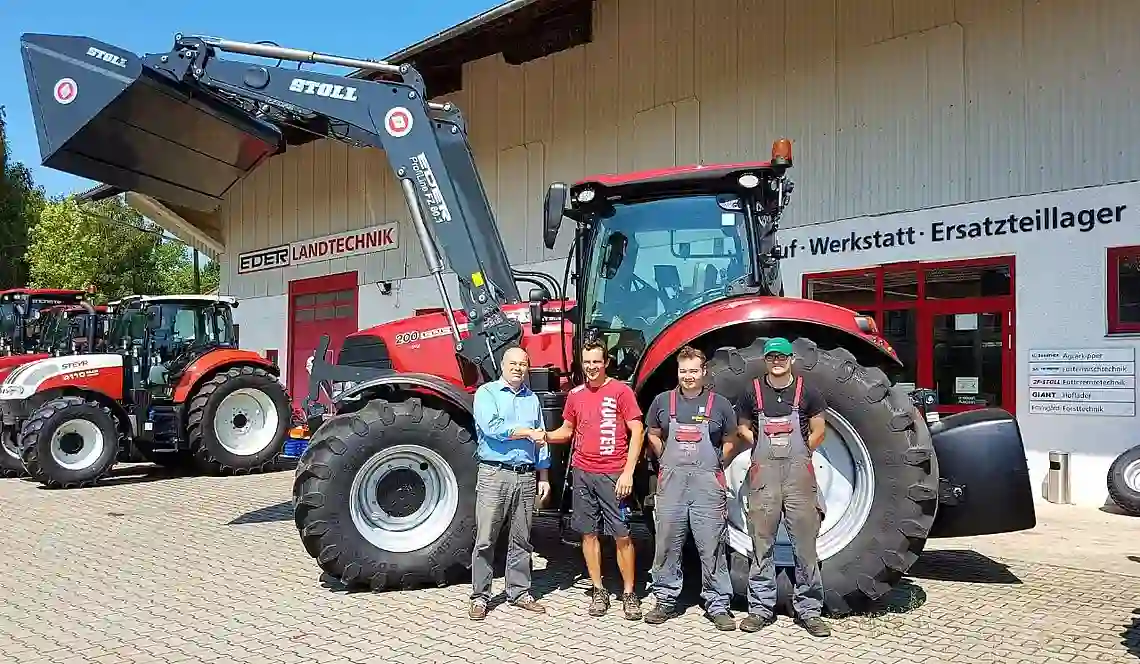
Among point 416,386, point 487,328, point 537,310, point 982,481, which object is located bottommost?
point 982,481

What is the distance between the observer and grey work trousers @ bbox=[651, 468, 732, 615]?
5164mm

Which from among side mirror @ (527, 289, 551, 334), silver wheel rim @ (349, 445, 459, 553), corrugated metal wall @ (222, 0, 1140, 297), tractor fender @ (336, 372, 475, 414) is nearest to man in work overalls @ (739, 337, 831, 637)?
side mirror @ (527, 289, 551, 334)

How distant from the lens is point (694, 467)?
518 cm

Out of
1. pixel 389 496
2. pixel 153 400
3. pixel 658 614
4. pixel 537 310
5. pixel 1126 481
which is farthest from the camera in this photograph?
pixel 153 400

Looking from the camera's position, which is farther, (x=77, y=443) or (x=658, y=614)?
(x=77, y=443)

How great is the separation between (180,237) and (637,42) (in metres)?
16.4

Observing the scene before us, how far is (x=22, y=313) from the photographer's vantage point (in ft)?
48.6

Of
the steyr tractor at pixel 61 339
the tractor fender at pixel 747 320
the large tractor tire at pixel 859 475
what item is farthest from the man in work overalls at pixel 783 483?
the steyr tractor at pixel 61 339

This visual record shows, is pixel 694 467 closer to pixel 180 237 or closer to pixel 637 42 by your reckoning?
pixel 637 42

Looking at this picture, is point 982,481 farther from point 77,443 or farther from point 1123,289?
point 77,443

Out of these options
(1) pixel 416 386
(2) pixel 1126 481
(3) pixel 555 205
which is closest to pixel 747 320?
(3) pixel 555 205

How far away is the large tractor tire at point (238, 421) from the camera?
38.9 ft

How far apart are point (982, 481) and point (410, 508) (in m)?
3.61

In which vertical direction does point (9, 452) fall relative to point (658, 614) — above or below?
→ above
